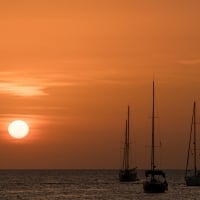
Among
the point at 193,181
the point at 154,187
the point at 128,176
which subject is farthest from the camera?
the point at 128,176

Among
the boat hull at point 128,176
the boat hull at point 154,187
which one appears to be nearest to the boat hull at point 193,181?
the boat hull at point 154,187

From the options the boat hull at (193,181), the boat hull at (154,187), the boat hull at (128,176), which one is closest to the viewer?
the boat hull at (154,187)

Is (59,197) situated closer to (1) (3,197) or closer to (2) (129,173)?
(1) (3,197)

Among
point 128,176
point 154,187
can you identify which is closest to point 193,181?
point 154,187

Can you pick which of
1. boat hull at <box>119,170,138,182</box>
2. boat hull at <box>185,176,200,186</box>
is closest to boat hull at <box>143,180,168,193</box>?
boat hull at <box>185,176,200,186</box>

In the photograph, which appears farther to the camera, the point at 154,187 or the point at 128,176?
the point at 128,176

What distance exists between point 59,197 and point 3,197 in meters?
8.26

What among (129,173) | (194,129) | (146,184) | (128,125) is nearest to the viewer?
(146,184)

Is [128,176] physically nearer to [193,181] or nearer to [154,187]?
[193,181]

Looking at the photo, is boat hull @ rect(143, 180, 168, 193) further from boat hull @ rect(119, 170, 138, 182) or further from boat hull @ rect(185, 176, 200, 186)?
boat hull @ rect(119, 170, 138, 182)

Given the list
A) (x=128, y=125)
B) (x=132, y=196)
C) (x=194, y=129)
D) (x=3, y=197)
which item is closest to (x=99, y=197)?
(x=132, y=196)

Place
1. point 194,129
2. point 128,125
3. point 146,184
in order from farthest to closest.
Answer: point 128,125
point 194,129
point 146,184

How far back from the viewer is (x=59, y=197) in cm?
12112

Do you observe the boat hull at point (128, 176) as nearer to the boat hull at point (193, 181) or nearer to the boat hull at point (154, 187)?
the boat hull at point (193, 181)
